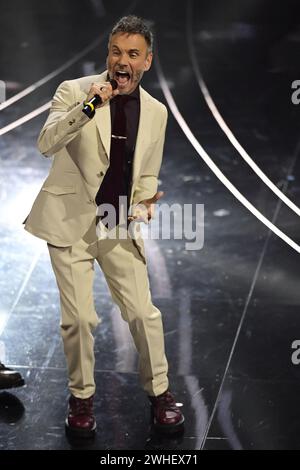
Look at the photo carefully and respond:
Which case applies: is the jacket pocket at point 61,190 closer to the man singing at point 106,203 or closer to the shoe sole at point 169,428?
the man singing at point 106,203

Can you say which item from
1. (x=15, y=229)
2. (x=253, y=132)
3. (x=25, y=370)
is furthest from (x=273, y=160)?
(x=25, y=370)

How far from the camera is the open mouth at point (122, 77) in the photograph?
4.98m

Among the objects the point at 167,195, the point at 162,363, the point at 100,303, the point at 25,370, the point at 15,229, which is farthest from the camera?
the point at 167,195

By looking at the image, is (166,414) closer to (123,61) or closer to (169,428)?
(169,428)

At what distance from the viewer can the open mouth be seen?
4.98m

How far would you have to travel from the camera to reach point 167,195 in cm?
817

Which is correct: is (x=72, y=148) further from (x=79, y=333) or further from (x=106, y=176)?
(x=79, y=333)

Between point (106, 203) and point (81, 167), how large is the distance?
25 cm

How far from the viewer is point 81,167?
16.9ft

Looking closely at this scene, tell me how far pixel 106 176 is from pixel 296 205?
9.78 ft

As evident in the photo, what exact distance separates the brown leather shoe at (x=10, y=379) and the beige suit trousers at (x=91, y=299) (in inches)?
15.4
